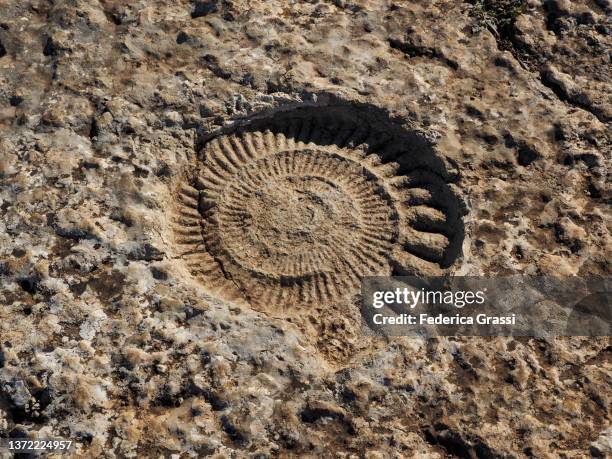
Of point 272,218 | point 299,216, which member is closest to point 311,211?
point 299,216

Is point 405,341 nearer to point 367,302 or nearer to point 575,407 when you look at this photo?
point 367,302

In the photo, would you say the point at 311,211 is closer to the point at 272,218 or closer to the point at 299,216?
the point at 299,216

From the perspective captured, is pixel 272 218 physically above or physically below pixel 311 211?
below

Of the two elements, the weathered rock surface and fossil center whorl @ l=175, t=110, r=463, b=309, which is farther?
fossil center whorl @ l=175, t=110, r=463, b=309

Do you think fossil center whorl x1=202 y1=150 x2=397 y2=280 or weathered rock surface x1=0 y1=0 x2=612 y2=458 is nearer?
weathered rock surface x1=0 y1=0 x2=612 y2=458

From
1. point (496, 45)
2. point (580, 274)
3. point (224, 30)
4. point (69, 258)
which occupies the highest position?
point (496, 45)

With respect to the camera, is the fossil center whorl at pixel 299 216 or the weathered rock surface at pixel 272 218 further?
the fossil center whorl at pixel 299 216

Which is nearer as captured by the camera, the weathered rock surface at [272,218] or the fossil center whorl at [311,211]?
the weathered rock surface at [272,218]

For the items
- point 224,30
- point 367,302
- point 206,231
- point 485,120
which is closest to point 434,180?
point 485,120
